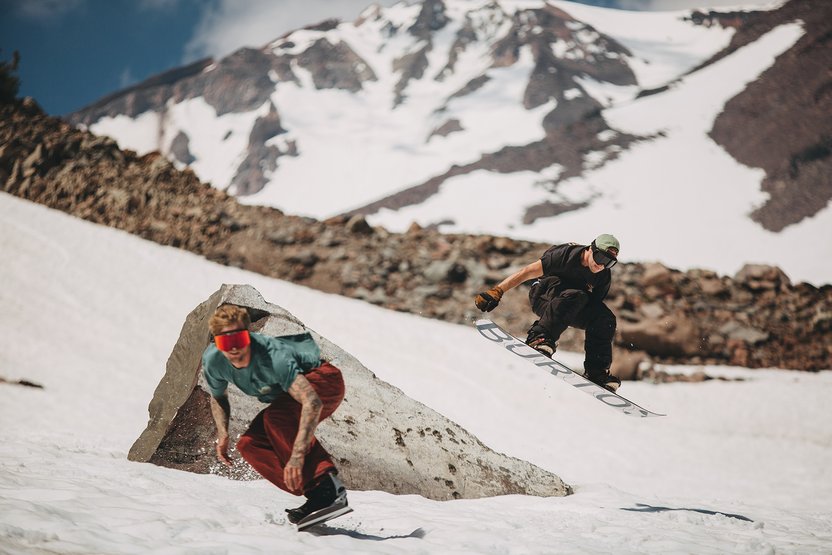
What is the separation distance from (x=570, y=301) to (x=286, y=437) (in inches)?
149

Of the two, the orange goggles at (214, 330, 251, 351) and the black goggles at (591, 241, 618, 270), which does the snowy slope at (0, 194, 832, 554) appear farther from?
the black goggles at (591, 241, 618, 270)

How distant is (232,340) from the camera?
4.11 metres

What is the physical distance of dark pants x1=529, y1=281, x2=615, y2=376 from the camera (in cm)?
700

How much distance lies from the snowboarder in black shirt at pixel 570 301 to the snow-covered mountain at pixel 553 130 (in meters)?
48.7

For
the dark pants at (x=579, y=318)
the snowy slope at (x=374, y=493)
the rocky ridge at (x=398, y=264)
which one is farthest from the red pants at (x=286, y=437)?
the rocky ridge at (x=398, y=264)

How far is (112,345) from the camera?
1449cm

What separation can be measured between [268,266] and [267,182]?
12658cm

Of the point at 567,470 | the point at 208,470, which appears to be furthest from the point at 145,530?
the point at 567,470

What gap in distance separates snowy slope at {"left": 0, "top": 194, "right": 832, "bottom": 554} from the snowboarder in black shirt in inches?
65.1

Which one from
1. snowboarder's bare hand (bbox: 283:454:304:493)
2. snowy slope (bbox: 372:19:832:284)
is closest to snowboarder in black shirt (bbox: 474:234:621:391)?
snowboarder's bare hand (bbox: 283:454:304:493)

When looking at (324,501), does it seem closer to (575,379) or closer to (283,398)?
(283,398)

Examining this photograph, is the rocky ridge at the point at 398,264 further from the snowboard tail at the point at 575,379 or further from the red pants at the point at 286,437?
the red pants at the point at 286,437

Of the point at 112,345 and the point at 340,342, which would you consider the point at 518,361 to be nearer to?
the point at 340,342

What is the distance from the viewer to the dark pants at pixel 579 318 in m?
7.00
